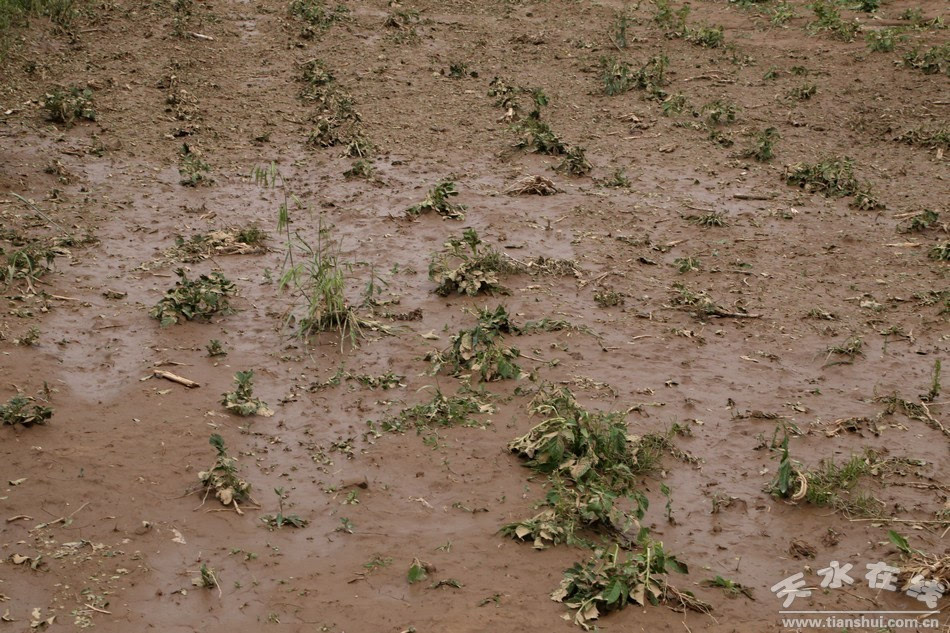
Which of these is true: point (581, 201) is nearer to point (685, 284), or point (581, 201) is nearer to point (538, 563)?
point (685, 284)

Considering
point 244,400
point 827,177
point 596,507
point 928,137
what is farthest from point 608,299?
point 928,137

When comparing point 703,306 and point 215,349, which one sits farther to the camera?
point 703,306

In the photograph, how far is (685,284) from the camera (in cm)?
665

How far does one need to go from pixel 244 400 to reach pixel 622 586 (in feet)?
7.79

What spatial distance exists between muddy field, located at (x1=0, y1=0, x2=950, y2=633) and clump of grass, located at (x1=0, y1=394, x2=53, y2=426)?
18 mm

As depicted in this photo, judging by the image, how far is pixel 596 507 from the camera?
4250mm

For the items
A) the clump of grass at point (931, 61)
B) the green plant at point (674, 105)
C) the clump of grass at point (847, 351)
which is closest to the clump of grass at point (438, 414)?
the clump of grass at point (847, 351)

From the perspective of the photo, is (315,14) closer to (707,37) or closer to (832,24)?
(707,37)

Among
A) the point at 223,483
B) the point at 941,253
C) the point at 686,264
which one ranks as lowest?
the point at 223,483

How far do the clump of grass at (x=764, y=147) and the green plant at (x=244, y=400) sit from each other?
17.4 feet

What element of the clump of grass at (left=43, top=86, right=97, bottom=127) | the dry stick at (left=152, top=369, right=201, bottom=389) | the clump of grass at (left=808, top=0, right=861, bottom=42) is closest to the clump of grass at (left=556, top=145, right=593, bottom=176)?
the dry stick at (left=152, top=369, right=201, bottom=389)

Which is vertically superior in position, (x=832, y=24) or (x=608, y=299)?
(x=832, y=24)

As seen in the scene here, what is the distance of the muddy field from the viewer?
4152 mm

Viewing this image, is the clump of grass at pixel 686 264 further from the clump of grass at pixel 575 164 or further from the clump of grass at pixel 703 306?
the clump of grass at pixel 575 164
